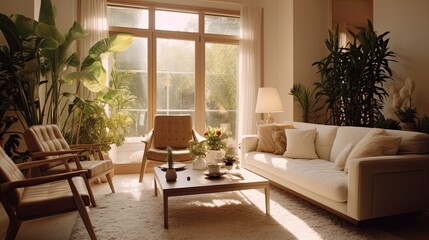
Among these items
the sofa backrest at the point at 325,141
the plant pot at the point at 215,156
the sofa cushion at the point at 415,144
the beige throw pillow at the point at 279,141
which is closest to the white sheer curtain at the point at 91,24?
the plant pot at the point at 215,156

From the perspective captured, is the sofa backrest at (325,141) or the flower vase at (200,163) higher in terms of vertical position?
the sofa backrest at (325,141)

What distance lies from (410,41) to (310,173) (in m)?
2.69

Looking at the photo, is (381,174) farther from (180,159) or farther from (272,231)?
(180,159)

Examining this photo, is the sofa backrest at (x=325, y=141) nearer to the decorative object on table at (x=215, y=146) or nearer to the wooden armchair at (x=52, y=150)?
the decorative object on table at (x=215, y=146)

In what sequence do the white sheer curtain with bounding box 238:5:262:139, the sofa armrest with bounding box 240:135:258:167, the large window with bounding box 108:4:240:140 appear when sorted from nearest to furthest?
the sofa armrest with bounding box 240:135:258:167
the large window with bounding box 108:4:240:140
the white sheer curtain with bounding box 238:5:262:139

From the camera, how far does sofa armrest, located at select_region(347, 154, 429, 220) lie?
220cm

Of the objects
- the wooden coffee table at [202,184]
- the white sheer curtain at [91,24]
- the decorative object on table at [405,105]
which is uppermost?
the white sheer curtain at [91,24]

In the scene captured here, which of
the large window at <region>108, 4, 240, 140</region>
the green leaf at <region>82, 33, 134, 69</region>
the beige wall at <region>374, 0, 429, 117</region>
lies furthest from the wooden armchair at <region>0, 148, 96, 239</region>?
the beige wall at <region>374, 0, 429, 117</region>

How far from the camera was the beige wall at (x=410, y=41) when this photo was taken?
Answer: 378 centimetres

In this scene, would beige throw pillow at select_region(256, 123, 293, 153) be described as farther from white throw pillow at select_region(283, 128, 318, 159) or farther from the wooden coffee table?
the wooden coffee table

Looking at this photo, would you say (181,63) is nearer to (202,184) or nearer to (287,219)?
(202,184)

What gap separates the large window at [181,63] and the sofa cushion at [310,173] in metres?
1.78

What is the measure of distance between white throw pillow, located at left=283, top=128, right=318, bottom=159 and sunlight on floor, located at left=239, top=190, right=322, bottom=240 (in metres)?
0.66

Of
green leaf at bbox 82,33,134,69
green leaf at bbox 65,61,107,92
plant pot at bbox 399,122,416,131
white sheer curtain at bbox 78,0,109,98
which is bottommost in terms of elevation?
plant pot at bbox 399,122,416,131
